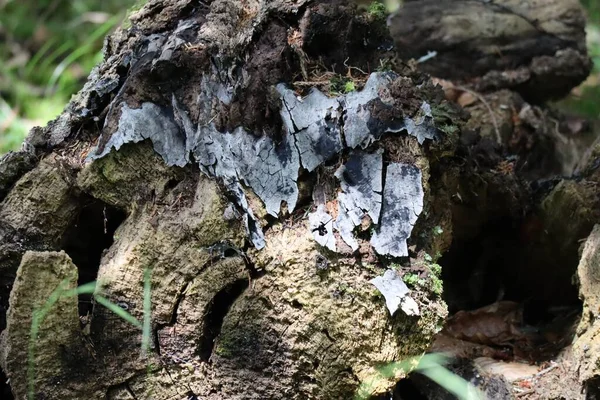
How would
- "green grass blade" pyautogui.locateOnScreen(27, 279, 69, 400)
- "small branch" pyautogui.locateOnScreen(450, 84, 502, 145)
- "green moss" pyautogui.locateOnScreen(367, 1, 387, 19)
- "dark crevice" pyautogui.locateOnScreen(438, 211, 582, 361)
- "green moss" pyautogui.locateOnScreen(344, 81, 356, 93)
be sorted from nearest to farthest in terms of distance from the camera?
1. "green grass blade" pyautogui.locateOnScreen(27, 279, 69, 400)
2. "green moss" pyautogui.locateOnScreen(344, 81, 356, 93)
3. "green moss" pyautogui.locateOnScreen(367, 1, 387, 19)
4. "dark crevice" pyautogui.locateOnScreen(438, 211, 582, 361)
5. "small branch" pyautogui.locateOnScreen(450, 84, 502, 145)

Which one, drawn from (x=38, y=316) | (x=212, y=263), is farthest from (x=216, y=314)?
(x=38, y=316)

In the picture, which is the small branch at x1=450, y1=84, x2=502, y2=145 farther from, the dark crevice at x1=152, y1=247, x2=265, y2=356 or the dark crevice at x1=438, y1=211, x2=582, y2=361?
the dark crevice at x1=152, y1=247, x2=265, y2=356

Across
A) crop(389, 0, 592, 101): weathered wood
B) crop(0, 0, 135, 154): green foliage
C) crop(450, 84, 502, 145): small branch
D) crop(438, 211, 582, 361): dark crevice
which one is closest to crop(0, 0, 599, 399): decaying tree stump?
crop(438, 211, 582, 361): dark crevice

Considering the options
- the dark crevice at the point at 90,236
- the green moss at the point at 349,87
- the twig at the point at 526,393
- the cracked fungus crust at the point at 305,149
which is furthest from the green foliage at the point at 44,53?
the twig at the point at 526,393

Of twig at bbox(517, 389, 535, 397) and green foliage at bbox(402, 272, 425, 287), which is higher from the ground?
green foliage at bbox(402, 272, 425, 287)

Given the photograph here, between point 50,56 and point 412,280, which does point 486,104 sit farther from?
point 50,56

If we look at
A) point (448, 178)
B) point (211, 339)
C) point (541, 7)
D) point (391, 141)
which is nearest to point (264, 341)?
point (211, 339)

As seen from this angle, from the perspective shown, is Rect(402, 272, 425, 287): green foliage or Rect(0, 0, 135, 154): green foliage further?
Rect(0, 0, 135, 154): green foliage
